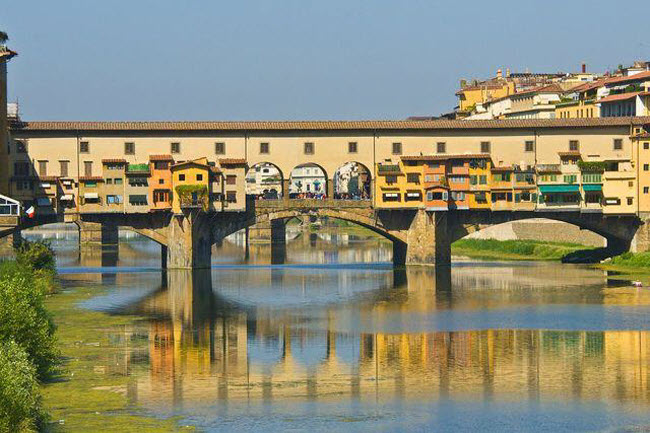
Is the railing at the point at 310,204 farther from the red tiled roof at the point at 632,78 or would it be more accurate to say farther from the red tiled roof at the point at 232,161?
the red tiled roof at the point at 632,78

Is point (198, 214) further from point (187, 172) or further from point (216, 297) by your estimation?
point (216, 297)

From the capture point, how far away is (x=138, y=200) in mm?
88188

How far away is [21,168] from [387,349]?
144 ft

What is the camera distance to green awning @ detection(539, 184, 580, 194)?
89.1m

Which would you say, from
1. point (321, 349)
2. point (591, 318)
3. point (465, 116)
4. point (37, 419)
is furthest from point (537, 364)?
point (465, 116)

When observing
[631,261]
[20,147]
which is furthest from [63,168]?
[631,261]

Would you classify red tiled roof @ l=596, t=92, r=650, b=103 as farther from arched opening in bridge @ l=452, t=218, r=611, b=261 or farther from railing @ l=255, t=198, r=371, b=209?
railing @ l=255, t=198, r=371, b=209

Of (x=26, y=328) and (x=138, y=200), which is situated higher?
(x=138, y=200)

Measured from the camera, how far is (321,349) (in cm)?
5069

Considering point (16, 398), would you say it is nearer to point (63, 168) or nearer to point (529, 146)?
point (63, 168)

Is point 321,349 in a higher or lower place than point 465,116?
lower

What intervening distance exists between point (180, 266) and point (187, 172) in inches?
231

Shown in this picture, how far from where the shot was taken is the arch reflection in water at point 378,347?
41438mm

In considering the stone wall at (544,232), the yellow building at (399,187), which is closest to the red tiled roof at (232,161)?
the yellow building at (399,187)
